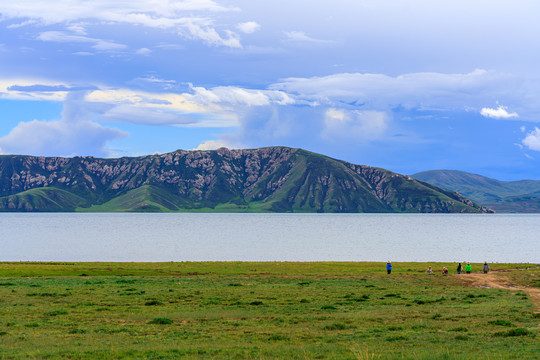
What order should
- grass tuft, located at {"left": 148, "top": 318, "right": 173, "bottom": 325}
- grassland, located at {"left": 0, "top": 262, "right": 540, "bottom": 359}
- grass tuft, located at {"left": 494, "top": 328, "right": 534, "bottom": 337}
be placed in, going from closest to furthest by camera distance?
grassland, located at {"left": 0, "top": 262, "right": 540, "bottom": 359} < grass tuft, located at {"left": 494, "top": 328, "right": 534, "bottom": 337} < grass tuft, located at {"left": 148, "top": 318, "right": 173, "bottom": 325}

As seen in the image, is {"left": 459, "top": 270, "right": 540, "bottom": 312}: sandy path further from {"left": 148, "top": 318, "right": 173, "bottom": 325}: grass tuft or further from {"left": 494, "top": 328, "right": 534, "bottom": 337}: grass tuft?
{"left": 148, "top": 318, "right": 173, "bottom": 325}: grass tuft

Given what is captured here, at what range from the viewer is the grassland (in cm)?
2291

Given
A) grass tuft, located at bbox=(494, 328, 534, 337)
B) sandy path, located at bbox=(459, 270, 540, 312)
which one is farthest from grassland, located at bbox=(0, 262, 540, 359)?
sandy path, located at bbox=(459, 270, 540, 312)

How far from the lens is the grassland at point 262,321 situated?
902 inches

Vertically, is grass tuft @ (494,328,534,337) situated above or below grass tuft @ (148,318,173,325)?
above

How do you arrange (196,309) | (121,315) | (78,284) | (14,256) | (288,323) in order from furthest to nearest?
(14,256) < (78,284) < (196,309) < (121,315) < (288,323)

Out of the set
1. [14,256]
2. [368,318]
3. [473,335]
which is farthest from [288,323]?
[14,256]

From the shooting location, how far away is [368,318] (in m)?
33.7

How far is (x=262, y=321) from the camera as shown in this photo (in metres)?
33.3

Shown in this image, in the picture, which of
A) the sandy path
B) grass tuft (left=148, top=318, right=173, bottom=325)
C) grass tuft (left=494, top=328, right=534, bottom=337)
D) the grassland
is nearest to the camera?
the grassland

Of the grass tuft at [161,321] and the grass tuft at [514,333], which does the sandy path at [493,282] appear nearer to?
the grass tuft at [514,333]

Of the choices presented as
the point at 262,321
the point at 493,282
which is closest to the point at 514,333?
the point at 262,321

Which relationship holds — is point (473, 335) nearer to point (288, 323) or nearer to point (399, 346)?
point (399, 346)

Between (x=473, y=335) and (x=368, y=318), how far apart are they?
8.15 m
